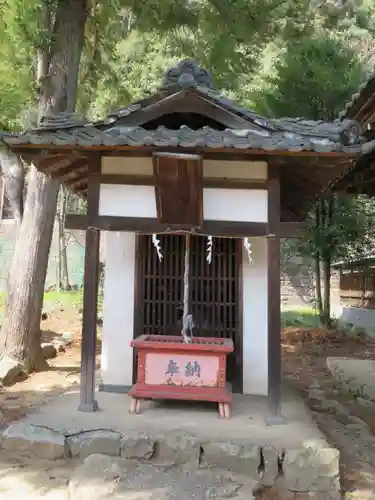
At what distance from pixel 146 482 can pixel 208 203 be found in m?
3.03

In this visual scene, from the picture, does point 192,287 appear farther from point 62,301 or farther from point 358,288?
point 358,288

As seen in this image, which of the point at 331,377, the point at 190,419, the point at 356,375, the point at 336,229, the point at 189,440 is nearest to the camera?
the point at 189,440

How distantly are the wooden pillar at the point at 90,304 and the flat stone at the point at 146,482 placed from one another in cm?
109

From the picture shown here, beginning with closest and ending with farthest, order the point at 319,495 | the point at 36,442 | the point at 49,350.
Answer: the point at 319,495, the point at 36,442, the point at 49,350

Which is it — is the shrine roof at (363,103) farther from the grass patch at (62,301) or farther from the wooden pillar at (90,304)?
the grass patch at (62,301)

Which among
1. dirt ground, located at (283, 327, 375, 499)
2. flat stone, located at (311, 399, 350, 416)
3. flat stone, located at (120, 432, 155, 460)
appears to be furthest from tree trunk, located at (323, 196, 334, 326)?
flat stone, located at (120, 432, 155, 460)

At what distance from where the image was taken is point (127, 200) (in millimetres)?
5633

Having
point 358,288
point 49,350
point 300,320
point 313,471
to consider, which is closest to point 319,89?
point 358,288

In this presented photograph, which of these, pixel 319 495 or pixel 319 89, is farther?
pixel 319 89

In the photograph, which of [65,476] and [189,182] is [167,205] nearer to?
[189,182]

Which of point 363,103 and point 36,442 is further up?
point 363,103

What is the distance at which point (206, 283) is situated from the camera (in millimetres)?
6602

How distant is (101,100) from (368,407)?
383 inches

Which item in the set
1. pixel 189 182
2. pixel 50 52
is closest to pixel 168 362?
pixel 189 182
